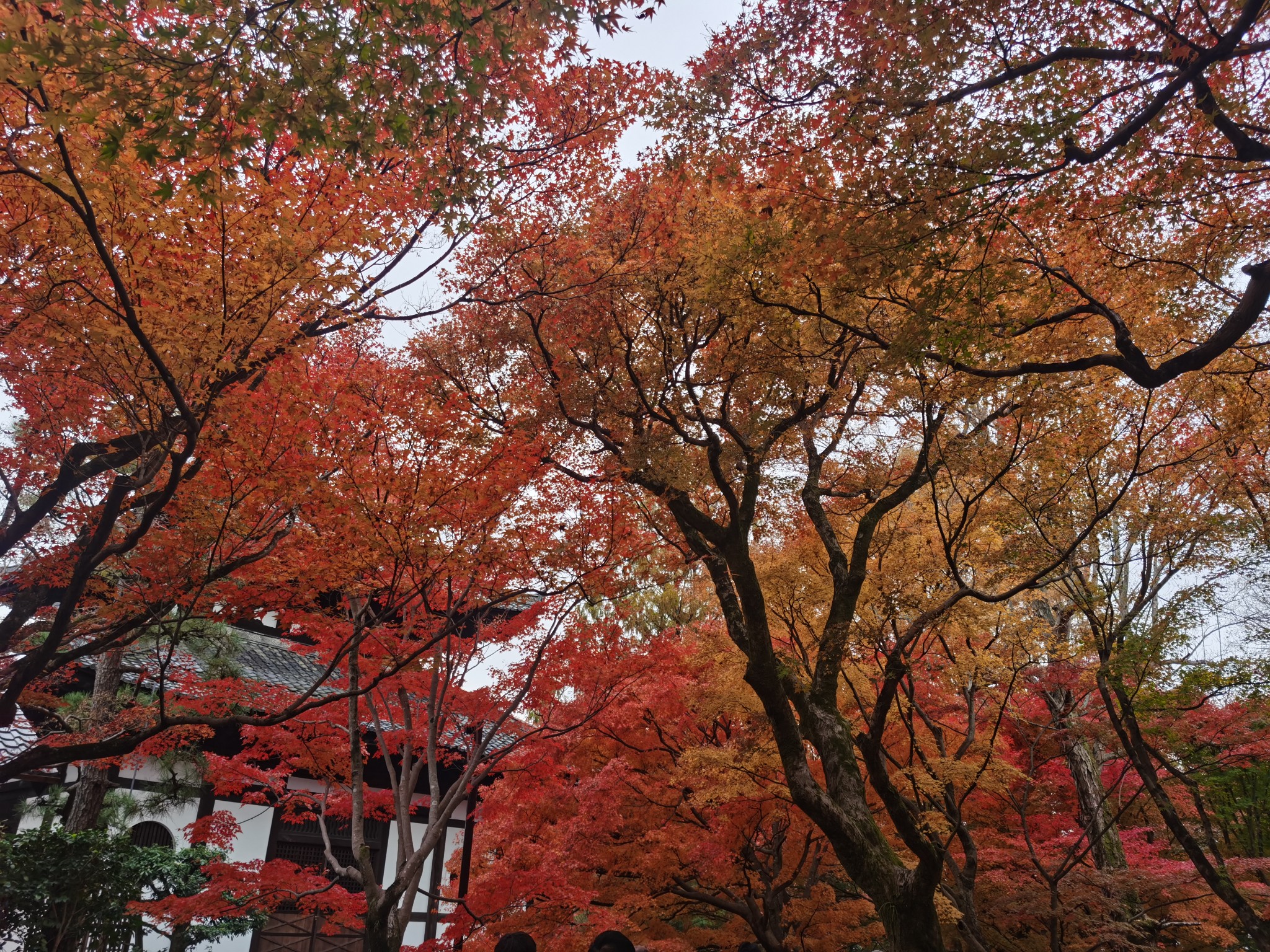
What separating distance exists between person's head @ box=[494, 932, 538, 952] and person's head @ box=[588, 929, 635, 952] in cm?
44

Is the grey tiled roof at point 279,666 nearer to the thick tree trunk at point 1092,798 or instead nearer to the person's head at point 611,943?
the person's head at point 611,943

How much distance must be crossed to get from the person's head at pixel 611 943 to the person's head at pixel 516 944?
444mm

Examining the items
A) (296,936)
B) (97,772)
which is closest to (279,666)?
(296,936)

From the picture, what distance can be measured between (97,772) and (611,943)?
321 inches

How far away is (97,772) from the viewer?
30.9ft

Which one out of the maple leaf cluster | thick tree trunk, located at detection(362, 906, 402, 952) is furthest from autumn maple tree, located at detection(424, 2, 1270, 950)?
thick tree trunk, located at detection(362, 906, 402, 952)

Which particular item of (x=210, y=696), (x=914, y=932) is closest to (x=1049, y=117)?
(x=914, y=932)

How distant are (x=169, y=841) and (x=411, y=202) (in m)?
9.33

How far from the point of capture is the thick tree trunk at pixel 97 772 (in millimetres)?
9320

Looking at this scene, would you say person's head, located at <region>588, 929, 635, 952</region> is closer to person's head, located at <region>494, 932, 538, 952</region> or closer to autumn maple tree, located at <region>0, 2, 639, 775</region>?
person's head, located at <region>494, 932, 538, 952</region>

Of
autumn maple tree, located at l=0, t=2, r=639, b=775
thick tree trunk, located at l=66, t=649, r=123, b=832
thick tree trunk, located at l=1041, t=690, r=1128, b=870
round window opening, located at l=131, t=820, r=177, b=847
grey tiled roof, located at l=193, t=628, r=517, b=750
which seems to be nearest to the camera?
autumn maple tree, located at l=0, t=2, r=639, b=775

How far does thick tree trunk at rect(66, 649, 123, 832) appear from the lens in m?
9.32

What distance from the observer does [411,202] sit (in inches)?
262

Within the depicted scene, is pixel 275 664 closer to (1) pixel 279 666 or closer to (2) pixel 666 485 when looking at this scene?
(1) pixel 279 666
